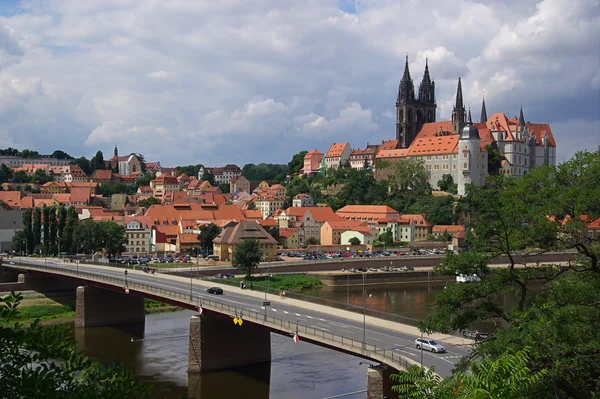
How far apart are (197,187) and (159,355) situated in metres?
119

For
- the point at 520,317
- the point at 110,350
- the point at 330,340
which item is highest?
the point at 520,317

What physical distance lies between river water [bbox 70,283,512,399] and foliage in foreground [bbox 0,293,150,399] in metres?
16.7

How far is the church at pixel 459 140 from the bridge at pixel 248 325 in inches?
3128

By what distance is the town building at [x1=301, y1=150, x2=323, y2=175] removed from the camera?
16275 centimetres

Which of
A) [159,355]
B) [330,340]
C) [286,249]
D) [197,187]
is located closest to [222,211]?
[286,249]

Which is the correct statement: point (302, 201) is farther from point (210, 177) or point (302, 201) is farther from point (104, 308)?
point (104, 308)

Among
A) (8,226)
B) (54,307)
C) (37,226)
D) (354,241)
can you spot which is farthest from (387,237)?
(54,307)

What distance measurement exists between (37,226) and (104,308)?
35.1 meters

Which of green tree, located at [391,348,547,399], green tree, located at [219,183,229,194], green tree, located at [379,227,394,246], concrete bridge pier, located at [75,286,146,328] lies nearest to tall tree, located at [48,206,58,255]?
concrete bridge pier, located at [75,286,146,328]

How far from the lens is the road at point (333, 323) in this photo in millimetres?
29167

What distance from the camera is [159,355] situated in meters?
42.4

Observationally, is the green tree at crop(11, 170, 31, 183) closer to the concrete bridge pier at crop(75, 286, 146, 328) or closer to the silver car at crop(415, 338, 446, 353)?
the concrete bridge pier at crop(75, 286, 146, 328)

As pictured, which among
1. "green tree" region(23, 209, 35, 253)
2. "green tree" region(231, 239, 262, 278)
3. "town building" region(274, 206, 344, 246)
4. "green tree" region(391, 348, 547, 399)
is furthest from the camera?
"town building" region(274, 206, 344, 246)

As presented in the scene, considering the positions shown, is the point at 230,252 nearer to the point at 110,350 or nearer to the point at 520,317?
the point at 110,350
